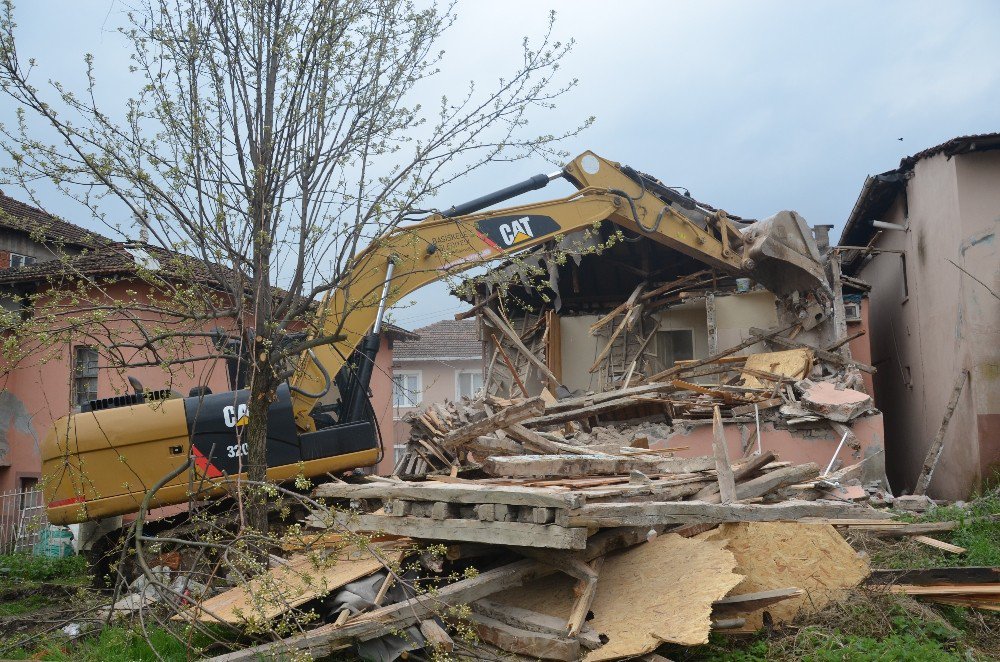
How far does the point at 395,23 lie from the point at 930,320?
10.9m

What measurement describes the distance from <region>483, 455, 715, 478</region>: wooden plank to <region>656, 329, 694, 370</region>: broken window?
8.40 meters

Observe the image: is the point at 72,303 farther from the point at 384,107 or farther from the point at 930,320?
the point at 930,320

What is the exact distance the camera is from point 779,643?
20.4ft

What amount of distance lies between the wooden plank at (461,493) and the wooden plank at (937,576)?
10.3ft

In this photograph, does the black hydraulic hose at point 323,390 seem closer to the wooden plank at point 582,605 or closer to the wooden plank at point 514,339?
the wooden plank at point 582,605

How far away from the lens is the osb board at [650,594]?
5.69 metres

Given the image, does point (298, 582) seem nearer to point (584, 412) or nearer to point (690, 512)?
point (690, 512)

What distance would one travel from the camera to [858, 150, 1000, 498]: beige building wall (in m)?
11.7

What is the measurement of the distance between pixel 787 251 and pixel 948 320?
2.50m

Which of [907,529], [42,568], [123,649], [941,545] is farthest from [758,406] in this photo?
[42,568]

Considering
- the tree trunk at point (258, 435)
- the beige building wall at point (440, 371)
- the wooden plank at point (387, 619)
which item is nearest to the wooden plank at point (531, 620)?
the wooden plank at point (387, 619)

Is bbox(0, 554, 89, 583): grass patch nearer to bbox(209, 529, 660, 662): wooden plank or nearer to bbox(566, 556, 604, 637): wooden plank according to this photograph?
bbox(209, 529, 660, 662): wooden plank

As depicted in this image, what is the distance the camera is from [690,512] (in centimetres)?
630

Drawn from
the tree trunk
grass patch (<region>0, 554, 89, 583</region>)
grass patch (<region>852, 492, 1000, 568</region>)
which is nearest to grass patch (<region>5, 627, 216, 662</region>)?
the tree trunk
